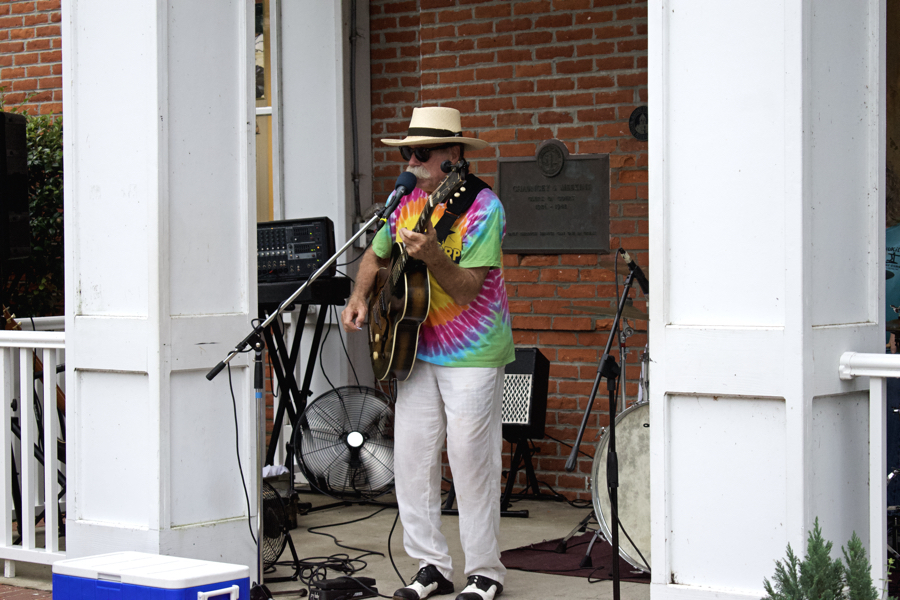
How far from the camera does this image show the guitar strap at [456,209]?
12.0ft

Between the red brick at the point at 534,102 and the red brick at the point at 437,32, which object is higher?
the red brick at the point at 437,32

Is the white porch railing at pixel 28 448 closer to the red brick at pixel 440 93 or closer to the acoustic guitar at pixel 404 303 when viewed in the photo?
the acoustic guitar at pixel 404 303

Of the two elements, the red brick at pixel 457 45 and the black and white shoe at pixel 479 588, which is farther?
the red brick at pixel 457 45

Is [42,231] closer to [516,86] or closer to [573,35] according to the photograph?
[516,86]

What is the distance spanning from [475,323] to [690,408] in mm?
905

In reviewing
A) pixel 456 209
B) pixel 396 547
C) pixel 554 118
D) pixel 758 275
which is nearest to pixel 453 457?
pixel 456 209

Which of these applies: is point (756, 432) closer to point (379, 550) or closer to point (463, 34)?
point (379, 550)

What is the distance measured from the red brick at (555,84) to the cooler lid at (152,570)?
125 inches

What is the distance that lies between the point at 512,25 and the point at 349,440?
94.7 inches

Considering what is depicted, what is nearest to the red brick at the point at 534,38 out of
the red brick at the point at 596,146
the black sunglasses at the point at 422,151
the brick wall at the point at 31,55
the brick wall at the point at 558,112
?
the brick wall at the point at 558,112

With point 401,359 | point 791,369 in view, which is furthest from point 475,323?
point 791,369

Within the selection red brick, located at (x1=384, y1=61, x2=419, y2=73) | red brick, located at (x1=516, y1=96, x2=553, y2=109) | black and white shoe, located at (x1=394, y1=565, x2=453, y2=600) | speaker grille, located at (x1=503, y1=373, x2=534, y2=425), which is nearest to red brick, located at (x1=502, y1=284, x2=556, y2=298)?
red brick, located at (x1=516, y1=96, x2=553, y2=109)

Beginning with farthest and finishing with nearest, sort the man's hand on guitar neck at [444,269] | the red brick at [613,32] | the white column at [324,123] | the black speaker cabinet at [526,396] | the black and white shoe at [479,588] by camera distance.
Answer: the white column at [324,123] < the red brick at [613,32] < the black speaker cabinet at [526,396] < the black and white shoe at [479,588] < the man's hand on guitar neck at [444,269]

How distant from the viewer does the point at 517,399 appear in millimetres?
5156
